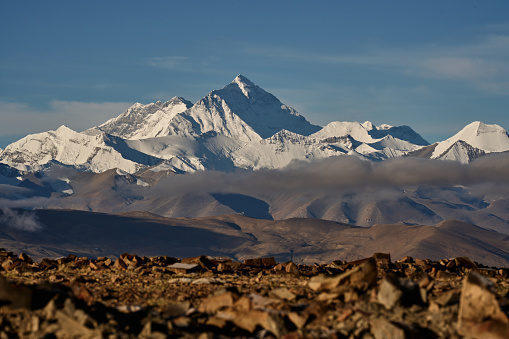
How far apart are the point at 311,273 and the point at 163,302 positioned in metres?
9.60

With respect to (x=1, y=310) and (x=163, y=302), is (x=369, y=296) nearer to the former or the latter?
(x=163, y=302)

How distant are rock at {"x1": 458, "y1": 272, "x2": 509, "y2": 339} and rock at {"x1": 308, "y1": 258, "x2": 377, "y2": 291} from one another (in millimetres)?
3236

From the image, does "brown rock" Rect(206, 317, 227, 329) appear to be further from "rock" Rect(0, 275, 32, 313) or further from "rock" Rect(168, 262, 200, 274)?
"rock" Rect(168, 262, 200, 274)

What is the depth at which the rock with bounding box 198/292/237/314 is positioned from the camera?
50.5ft

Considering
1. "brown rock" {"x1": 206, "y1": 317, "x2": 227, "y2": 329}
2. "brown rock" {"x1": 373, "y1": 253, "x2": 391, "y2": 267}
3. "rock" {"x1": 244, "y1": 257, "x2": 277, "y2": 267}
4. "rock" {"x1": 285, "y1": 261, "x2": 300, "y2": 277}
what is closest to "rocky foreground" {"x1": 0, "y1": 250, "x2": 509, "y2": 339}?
"brown rock" {"x1": 206, "y1": 317, "x2": 227, "y2": 329}

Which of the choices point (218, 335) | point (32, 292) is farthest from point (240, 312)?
point (32, 292)

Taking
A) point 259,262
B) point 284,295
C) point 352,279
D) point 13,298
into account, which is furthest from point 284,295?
point 259,262

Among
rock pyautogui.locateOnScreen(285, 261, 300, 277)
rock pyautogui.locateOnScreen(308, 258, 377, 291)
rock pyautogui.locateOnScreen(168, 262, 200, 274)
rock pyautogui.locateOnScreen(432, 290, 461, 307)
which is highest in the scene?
rock pyautogui.locateOnScreen(308, 258, 377, 291)

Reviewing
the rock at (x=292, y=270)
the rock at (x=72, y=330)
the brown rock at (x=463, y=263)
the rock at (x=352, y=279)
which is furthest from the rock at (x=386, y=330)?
the brown rock at (x=463, y=263)

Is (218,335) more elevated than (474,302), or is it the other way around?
(474,302)

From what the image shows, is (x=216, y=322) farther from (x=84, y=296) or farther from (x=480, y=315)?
(x=480, y=315)

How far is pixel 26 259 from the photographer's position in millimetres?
28969

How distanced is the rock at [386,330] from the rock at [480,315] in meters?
1.36

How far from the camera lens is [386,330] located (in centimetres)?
1292
